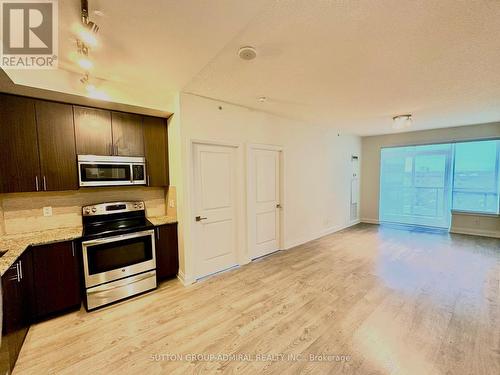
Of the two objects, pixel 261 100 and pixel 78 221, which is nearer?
pixel 78 221

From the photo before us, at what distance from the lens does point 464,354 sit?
181 centimetres

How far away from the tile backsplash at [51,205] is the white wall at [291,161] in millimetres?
879

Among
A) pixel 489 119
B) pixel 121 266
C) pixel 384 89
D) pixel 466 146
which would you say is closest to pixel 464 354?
pixel 384 89

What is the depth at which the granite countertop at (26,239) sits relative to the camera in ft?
5.94

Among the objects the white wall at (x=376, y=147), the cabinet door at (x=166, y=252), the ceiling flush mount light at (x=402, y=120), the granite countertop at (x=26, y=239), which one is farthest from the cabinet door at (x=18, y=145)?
the white wall at (x=376, y=147)

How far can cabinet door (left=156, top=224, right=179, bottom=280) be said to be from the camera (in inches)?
117

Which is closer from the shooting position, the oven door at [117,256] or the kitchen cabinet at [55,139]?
the kitchen cabinet at [55,139]

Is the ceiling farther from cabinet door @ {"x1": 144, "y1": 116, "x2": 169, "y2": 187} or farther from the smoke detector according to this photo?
cabinet door @ {"x1": 144, "y1": 116, "x2": 169, "y2": 187}

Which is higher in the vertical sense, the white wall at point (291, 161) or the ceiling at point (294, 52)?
the ceiling at point (294, 52)

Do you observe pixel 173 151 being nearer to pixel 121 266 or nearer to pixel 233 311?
pixel 121 266

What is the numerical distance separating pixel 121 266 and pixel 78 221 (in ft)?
2.83

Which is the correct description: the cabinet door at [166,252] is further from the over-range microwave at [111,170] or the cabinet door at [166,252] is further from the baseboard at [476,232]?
the baseboard at [476,232]

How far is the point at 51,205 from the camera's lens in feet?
8.66

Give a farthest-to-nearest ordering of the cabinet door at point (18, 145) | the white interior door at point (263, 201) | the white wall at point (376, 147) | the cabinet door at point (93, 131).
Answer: the white wall at point (376, 147)
the white interior door at point (263, 201)
the cabinet door at point (93, 131)
the cabinet door at point (18, 145)
